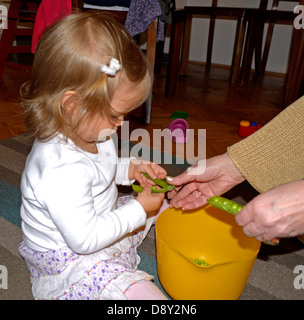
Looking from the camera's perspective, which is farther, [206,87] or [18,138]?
[206,87]

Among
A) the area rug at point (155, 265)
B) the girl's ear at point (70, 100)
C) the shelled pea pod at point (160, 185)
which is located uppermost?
the girl's ear at point (70, 100)

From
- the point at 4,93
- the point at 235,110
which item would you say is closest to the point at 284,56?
the point at 235,110

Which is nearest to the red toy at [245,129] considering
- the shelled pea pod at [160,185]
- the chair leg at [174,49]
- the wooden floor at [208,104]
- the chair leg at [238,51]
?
the wooden floor at [208,104]

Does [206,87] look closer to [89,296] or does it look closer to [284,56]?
[284,56]

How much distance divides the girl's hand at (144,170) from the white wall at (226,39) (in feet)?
8.67

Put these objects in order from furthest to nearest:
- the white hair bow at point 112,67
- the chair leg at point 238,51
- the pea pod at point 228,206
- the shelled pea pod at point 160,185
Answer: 1. the chair leg at point 238,51
2. the shelled pea pod at point 160,185
3. the pea pod at point 228,206
4. the white hair bow at point 112,67

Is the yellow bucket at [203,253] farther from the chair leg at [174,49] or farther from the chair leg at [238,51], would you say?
the chair leg at [238,51]

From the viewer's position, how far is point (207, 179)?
0.90 meters

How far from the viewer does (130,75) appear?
638mm

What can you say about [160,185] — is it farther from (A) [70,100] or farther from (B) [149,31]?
(B) [149,31]

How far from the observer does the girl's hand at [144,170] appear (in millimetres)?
867

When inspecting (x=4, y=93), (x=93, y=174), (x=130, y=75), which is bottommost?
(x=4, y=93)

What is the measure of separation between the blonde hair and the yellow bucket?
0.33 m
